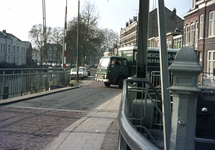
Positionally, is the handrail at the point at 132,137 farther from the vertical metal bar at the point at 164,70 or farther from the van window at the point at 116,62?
the van window at the point at 116,62

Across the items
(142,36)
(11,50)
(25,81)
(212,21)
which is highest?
(212,21)

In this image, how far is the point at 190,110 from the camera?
195 centimetres

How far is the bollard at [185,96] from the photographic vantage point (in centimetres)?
191

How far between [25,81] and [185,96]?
10.4 meters

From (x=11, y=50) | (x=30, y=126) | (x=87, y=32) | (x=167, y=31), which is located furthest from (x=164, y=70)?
(x=167, y=31)

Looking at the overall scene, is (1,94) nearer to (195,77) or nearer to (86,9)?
(195,77)

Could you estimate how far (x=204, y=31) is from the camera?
24156 millimetres

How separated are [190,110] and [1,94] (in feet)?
29.3

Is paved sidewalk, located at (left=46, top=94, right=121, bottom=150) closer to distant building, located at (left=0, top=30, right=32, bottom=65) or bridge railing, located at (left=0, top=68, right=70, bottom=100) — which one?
bridge railing, located at (left=0, top=68, right=70, bottom=100)

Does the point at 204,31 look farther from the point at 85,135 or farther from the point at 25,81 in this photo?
the point at 85,135

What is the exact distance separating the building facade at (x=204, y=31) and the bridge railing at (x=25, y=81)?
13.1 m

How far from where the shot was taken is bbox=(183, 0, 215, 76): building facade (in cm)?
2219

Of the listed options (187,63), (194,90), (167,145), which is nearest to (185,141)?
(167,145)

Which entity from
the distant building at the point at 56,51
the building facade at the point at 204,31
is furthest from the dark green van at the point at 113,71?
the distant building at the point at 56,51
